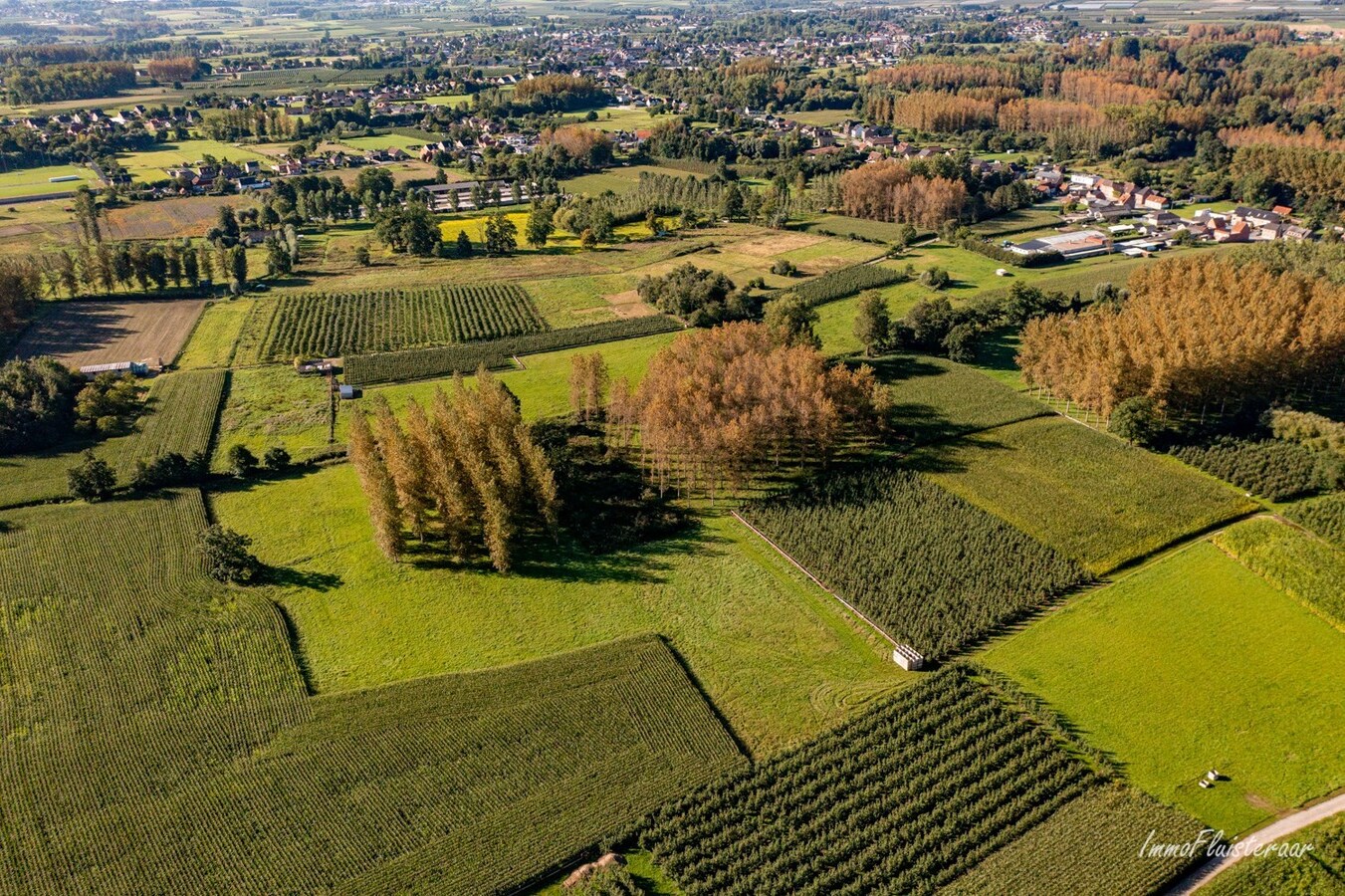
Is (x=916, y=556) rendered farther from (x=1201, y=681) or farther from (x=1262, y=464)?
(x=1262, y=464)

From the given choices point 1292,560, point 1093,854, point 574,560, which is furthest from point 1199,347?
point 574,560

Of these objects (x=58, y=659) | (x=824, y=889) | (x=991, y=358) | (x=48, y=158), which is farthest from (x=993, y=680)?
(x=48, y=158)

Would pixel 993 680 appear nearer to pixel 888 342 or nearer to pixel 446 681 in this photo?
pixel 446 681

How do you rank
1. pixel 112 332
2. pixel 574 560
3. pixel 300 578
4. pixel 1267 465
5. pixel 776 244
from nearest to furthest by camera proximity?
pixel 300 578 → pixel 574 560 → pixel 1267 465 → pixel 112 332 → pixel 776 244

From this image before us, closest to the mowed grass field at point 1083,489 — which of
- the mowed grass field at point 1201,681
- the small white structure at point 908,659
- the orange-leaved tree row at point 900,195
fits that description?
the mowed grass field at point 1201,681

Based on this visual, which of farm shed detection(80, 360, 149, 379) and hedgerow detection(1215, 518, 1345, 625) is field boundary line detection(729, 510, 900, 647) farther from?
farm shed detection(80, 360, 149, 379)
